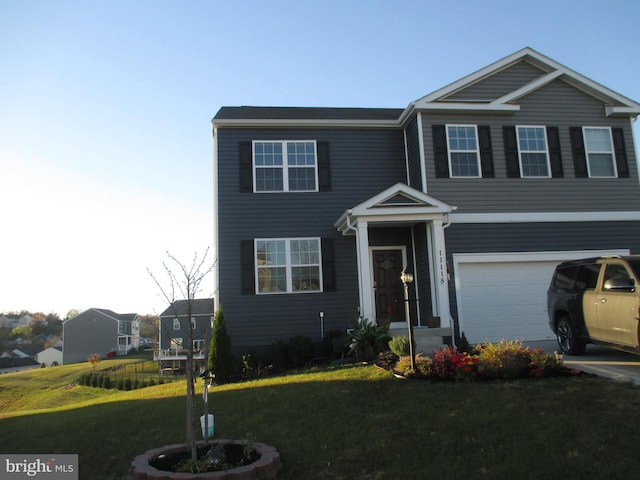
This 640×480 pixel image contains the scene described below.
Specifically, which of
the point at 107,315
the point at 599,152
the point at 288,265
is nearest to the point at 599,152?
the point at 599,152

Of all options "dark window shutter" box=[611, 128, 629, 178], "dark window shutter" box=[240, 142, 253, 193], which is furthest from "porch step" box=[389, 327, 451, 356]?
"dark window shutter" box=[611, 128, 629, 178]

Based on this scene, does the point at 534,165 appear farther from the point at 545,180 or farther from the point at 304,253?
the point at 304,253

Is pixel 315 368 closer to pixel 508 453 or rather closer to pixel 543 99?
pixel 508 453

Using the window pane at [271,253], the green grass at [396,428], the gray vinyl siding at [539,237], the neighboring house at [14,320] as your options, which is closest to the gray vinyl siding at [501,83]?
the gray vinyl siding at [539,237]

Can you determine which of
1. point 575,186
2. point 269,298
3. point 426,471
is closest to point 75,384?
point 269,298

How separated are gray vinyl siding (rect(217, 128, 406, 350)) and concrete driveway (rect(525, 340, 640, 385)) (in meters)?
5.67

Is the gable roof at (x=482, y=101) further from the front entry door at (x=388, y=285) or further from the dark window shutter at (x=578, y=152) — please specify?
the front entry door at (x=388, y=285)

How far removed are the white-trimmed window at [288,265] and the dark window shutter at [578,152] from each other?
7.33m

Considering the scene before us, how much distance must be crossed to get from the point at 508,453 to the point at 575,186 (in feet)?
35.2

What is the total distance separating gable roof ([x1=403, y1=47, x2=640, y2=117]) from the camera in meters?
13.9

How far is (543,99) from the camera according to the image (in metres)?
14.5

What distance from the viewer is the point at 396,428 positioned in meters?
6.45

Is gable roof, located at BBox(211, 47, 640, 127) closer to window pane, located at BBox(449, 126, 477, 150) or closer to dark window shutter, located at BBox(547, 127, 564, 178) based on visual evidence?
window pane, located at BBox(449, 126, 477, 150)

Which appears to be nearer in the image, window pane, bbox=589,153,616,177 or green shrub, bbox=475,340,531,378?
green shrub, bbox=475,340,531,378
